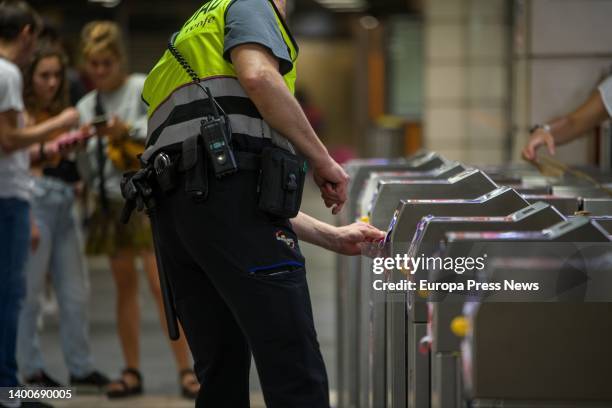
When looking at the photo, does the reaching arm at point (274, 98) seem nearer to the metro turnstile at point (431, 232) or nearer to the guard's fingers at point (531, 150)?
the metro turnstile at point (431, 232)

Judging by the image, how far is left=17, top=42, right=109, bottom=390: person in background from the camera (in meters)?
4.45

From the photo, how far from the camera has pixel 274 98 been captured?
2.20 metres

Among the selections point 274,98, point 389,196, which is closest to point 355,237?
point 389,196

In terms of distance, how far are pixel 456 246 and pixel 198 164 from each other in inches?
25.9

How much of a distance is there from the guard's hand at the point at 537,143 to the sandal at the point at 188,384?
1.59m

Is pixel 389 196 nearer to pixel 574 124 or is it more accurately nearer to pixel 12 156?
pixel 574 124

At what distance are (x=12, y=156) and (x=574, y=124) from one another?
6.60 ft

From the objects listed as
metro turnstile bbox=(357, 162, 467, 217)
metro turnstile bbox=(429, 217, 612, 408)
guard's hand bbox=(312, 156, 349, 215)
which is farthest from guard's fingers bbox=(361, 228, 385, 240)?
metro turnstile bbox=(429, 217, 612, 408)

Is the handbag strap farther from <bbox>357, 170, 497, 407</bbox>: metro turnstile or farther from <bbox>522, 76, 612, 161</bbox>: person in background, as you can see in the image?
<bbox>357, 170, 497, 407</bbox>: metro turnstile

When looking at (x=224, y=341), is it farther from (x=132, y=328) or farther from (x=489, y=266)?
(x=132, y=328)

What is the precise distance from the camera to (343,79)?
22.4 m

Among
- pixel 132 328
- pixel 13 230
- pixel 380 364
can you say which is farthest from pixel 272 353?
pixel 132 328

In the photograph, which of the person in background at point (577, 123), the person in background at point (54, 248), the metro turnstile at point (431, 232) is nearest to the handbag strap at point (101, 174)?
the person in background at point (54, 248)

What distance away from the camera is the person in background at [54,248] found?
445 centimetres
